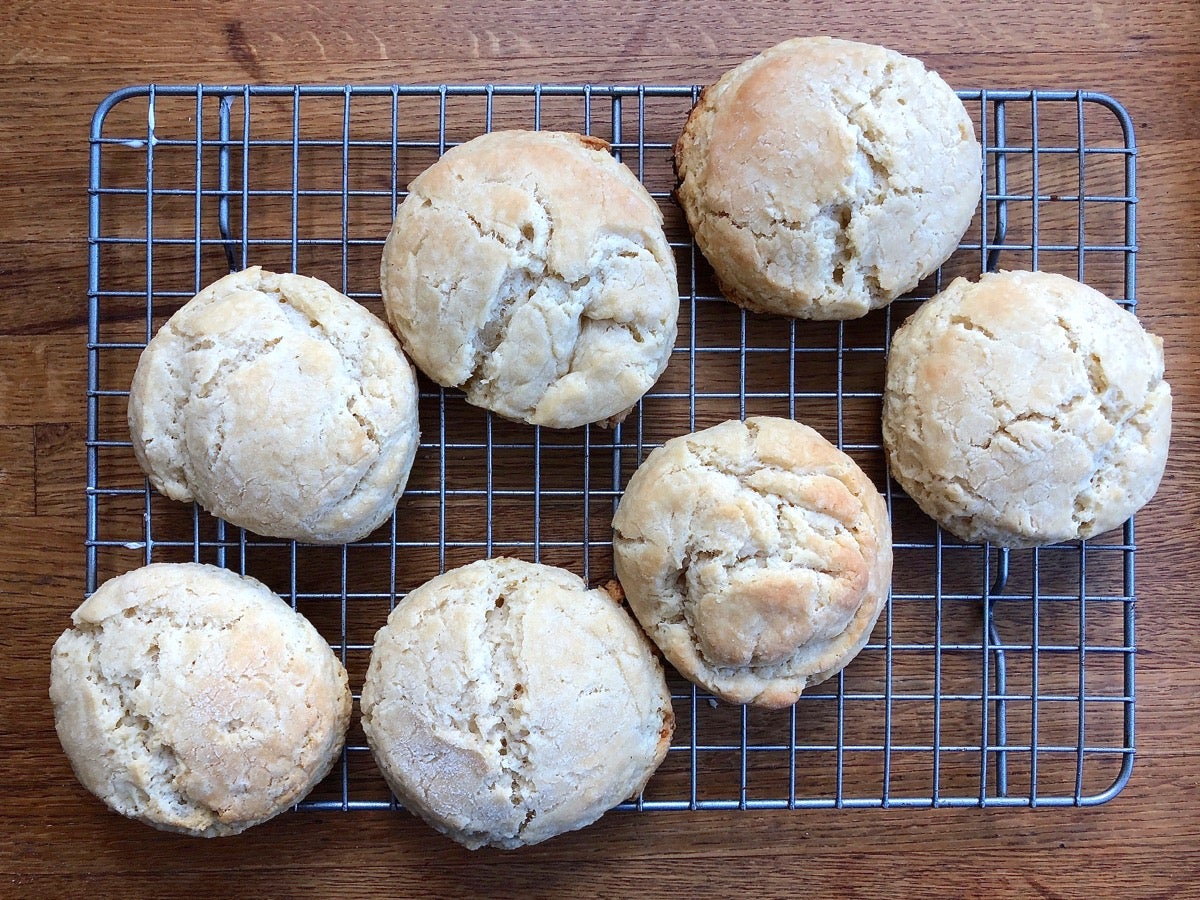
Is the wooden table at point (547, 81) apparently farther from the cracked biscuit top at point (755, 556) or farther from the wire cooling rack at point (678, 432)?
the cracked biscuit top at point (755, 556)

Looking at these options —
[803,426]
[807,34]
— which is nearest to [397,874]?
[803,426]

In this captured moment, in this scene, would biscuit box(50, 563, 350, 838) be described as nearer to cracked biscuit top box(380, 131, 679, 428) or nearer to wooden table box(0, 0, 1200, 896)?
wooden table box(0, 0, 1200, 896)

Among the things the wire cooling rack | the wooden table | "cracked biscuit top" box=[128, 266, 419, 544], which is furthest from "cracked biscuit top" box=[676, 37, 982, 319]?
"cracked biscuit top" box=[128, 266, 419, 544]

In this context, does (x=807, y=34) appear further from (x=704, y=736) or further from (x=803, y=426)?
(x=704, y=736)

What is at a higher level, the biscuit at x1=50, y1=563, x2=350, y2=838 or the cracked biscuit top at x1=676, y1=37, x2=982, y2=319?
the cracked biscuit top at x1=676, y1=37, x2=982, y2=319

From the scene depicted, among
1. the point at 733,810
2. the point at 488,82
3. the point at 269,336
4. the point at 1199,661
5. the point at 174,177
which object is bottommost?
the point at 733,810

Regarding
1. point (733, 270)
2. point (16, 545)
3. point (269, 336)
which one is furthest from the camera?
point (16, 545)

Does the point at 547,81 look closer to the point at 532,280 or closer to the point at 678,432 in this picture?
the point at 532,280
